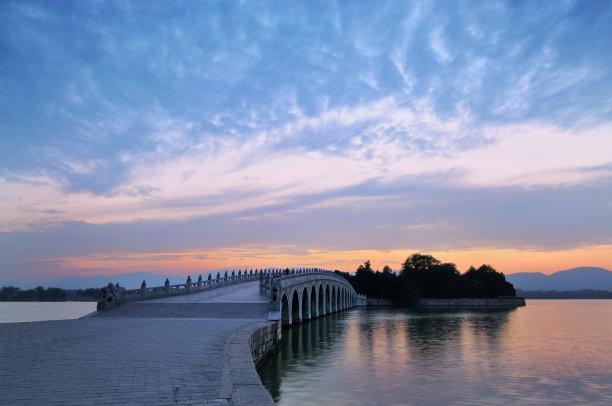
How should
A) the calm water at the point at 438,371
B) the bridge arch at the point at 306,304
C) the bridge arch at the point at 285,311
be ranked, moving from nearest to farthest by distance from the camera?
1. the calm water at the point at 438,371
2. the bridge arch at the point at 285,311
3. the bridge arch at the point at 306,304

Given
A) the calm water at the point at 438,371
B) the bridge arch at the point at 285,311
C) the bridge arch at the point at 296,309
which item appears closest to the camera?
the calm water at the point at 438,371

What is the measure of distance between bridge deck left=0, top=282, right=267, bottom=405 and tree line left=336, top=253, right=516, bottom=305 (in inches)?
3823

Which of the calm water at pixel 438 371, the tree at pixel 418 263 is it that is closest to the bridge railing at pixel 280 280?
the calm water at pixel 438 371

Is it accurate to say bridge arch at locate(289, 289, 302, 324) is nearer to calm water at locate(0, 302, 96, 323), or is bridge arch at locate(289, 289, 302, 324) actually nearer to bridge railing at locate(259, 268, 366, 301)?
bridge railing at locate(259, 268, 366, 301)

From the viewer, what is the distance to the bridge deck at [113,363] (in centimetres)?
860

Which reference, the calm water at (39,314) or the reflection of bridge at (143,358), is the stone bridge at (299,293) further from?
the calm water at (39,314)

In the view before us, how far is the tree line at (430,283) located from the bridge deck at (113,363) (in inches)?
3823

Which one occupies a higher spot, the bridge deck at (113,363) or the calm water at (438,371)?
the bridge deck at (113,363)

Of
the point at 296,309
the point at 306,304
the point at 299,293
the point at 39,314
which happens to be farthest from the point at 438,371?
the point at 39,314

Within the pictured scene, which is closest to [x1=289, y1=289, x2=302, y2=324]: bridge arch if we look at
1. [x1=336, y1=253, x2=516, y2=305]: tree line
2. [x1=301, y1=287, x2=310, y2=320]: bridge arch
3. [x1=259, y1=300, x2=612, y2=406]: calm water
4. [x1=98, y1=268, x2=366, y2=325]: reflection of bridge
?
[x1=98, y1=268, x2=366, y2=325]: reflection of bridge

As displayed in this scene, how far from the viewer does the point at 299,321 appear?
43.3 metres

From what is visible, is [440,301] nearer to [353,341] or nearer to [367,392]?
[353,341]

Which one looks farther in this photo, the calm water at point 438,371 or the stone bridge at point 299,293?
the stone bridge at point 299,293

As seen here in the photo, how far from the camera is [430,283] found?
118 m
